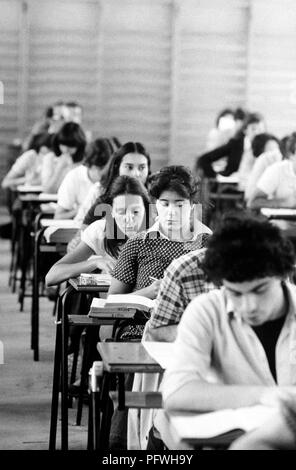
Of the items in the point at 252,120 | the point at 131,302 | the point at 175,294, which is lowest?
the point at 131,302

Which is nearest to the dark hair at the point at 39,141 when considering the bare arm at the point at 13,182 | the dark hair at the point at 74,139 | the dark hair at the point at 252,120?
the bare arm at the point at 13,182

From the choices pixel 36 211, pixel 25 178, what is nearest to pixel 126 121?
pixel 25 178

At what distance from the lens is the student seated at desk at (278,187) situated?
8344 mm

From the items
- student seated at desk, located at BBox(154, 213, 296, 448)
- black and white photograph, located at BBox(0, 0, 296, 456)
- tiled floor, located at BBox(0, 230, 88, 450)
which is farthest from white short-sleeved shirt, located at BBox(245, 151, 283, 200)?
student seated at desk, located at BBox(154, 213, 296, 448)

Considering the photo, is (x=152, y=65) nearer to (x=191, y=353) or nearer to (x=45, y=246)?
(x=45, y=246)

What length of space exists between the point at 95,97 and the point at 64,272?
32.7 feet

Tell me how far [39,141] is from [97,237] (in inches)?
Result: 206

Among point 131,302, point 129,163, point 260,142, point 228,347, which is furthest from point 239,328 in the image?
point 260,142

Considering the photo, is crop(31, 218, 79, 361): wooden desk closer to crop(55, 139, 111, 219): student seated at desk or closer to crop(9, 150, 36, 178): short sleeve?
crop(55, 139, 111, 219): student seated at desk

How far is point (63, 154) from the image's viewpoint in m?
8.70

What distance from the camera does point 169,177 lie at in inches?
178

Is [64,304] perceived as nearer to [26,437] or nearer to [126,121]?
[26,437]

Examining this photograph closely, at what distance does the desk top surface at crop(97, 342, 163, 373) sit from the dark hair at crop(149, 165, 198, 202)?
1.33 m

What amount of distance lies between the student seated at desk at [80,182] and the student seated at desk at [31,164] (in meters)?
2.53
